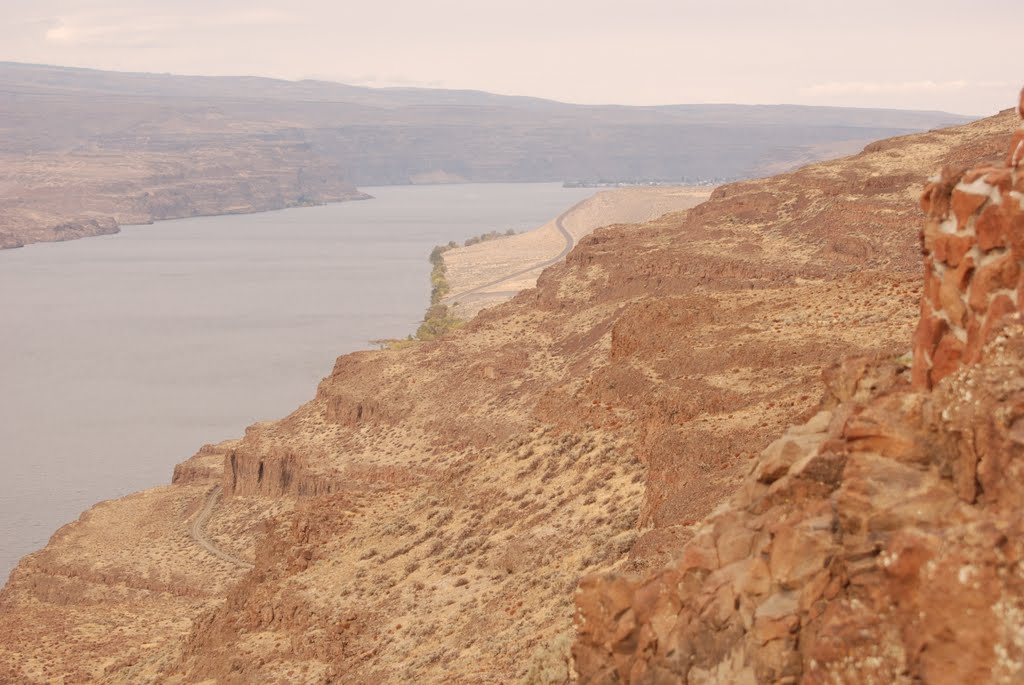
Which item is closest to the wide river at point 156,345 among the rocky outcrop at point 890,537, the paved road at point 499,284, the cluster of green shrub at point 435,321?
the cluster of green shrub at point 435,321

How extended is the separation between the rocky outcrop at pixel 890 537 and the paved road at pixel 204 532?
2868cm

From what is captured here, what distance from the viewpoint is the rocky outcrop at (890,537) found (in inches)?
299

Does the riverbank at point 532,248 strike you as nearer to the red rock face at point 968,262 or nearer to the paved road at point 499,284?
the paved road at point 499,284

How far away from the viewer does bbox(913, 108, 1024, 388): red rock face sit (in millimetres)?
9188

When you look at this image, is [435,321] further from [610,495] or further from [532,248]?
[610,495]

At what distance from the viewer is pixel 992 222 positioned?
944 centimetres

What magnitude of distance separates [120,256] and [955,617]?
155825 millimetres

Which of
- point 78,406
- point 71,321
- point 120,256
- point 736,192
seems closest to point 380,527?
point 736,192

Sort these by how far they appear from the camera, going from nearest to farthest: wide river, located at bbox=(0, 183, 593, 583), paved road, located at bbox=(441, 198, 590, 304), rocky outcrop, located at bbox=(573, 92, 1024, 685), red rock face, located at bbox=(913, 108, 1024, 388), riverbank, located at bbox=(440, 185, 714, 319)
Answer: rocky outcrop, located at bbox=(573, 92, 1024, 685)
red rock face, located at bbox=(913, 108, 1024, 388)
wide river, located at bbox=(0, 183, 593, 583)
paved road, located at bbox=(441, 198, 590, 304)
riverbank, located at bbox=(440, 185, 714, 319)

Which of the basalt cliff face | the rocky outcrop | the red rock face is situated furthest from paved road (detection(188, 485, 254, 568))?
the red rock face

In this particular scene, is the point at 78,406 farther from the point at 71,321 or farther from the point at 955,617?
the point at 955,617

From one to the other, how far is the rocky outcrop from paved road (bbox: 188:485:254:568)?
28.7 m

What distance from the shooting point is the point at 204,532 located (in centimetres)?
4128

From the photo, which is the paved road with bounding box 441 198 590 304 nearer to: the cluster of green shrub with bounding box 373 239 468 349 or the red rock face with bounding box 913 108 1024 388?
the cluster of green shrub with bounding box 373 239 468 349
